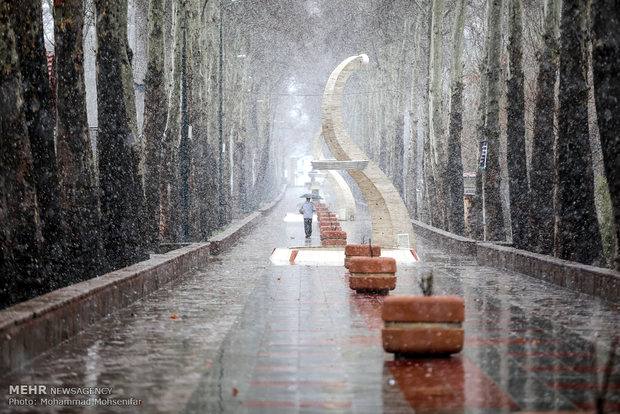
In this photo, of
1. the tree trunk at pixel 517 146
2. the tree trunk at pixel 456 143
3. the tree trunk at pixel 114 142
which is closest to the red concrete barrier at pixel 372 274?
the tree trunk at pixel 114 142

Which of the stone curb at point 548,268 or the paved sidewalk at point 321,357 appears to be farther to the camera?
the stone curb at point 548,268

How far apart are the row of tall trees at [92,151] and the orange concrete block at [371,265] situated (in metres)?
4.85

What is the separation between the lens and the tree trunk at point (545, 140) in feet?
97.0

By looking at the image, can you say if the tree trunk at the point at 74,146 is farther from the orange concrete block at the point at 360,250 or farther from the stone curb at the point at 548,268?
the stone curb at the point at 548,268

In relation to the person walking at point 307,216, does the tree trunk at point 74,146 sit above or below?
above

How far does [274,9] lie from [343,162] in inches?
1258

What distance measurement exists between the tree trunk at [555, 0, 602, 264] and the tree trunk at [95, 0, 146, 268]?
9.26 meters

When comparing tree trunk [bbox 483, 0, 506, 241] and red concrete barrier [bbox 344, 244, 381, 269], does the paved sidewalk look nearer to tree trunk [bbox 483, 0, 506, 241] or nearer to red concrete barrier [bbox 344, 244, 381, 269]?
red concrete barrier [bbox 344, 244, 381, 269]

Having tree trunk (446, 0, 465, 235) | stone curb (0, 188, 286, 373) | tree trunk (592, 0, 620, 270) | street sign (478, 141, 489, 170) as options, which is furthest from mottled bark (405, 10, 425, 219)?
tree trunk (592, 0, 620, 270)

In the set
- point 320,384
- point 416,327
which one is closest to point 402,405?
point 320,384

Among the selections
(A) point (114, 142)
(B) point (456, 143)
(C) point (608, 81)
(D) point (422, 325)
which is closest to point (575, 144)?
(C) point (608, 81)

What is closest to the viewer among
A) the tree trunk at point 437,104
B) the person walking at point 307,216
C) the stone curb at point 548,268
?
the stone curb at point 548,268

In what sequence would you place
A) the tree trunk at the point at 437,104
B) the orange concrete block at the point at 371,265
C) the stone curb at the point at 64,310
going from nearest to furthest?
1. the stone curb at the point at 64,310
2. the orange concrete block at the point at 371,265
3. the tree trunk at the point at 437,104

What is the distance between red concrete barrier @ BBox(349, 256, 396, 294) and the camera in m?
23.4
